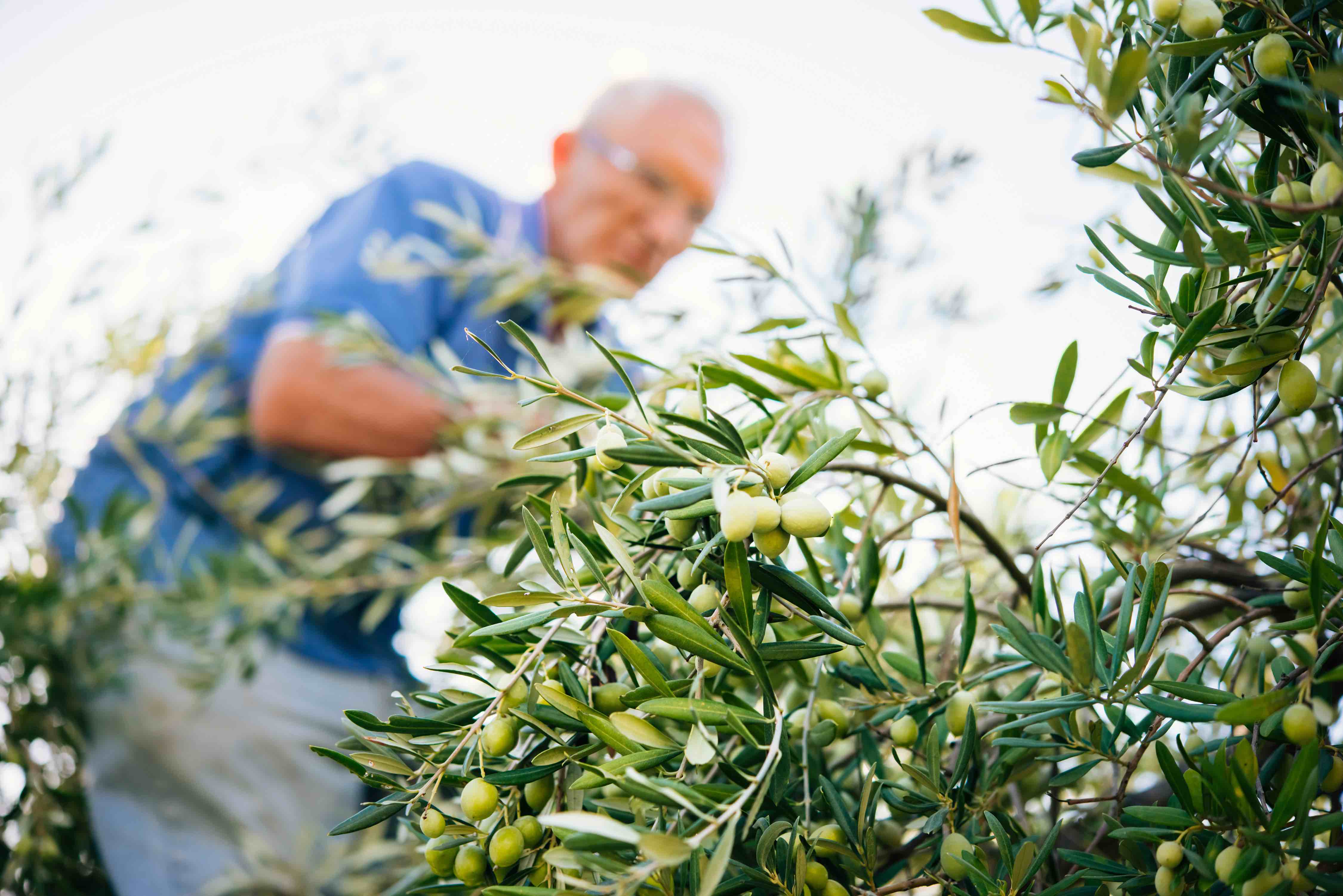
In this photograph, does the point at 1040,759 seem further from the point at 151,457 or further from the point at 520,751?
the point at 151,457

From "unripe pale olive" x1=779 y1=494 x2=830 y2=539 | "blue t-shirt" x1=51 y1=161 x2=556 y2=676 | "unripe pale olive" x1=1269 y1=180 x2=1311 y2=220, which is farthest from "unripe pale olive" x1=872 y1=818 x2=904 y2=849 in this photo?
"blue t-shirt" x1=51 y1=161 x2=556 y2=676

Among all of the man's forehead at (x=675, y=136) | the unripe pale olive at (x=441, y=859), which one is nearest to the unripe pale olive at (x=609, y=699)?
the unripe pale olive at (x=441, y=859)

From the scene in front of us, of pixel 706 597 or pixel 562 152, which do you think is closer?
pixel 706 597

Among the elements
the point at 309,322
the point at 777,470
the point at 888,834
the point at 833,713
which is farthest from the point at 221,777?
the point at 777,470

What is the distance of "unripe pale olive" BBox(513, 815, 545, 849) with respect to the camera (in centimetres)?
46

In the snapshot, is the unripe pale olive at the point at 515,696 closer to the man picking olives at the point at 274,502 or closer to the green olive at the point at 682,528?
the green olive at the point at 682,528

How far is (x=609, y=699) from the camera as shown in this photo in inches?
18.7

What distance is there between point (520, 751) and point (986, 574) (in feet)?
2.25

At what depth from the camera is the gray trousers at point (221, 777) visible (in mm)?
1563

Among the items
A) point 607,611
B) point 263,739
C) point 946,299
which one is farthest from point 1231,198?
point 263,739

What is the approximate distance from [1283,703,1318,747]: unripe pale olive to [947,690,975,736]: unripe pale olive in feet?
0.53

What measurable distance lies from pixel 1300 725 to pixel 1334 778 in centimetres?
13

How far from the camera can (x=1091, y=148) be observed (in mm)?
479

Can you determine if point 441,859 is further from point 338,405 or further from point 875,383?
point 338,405
